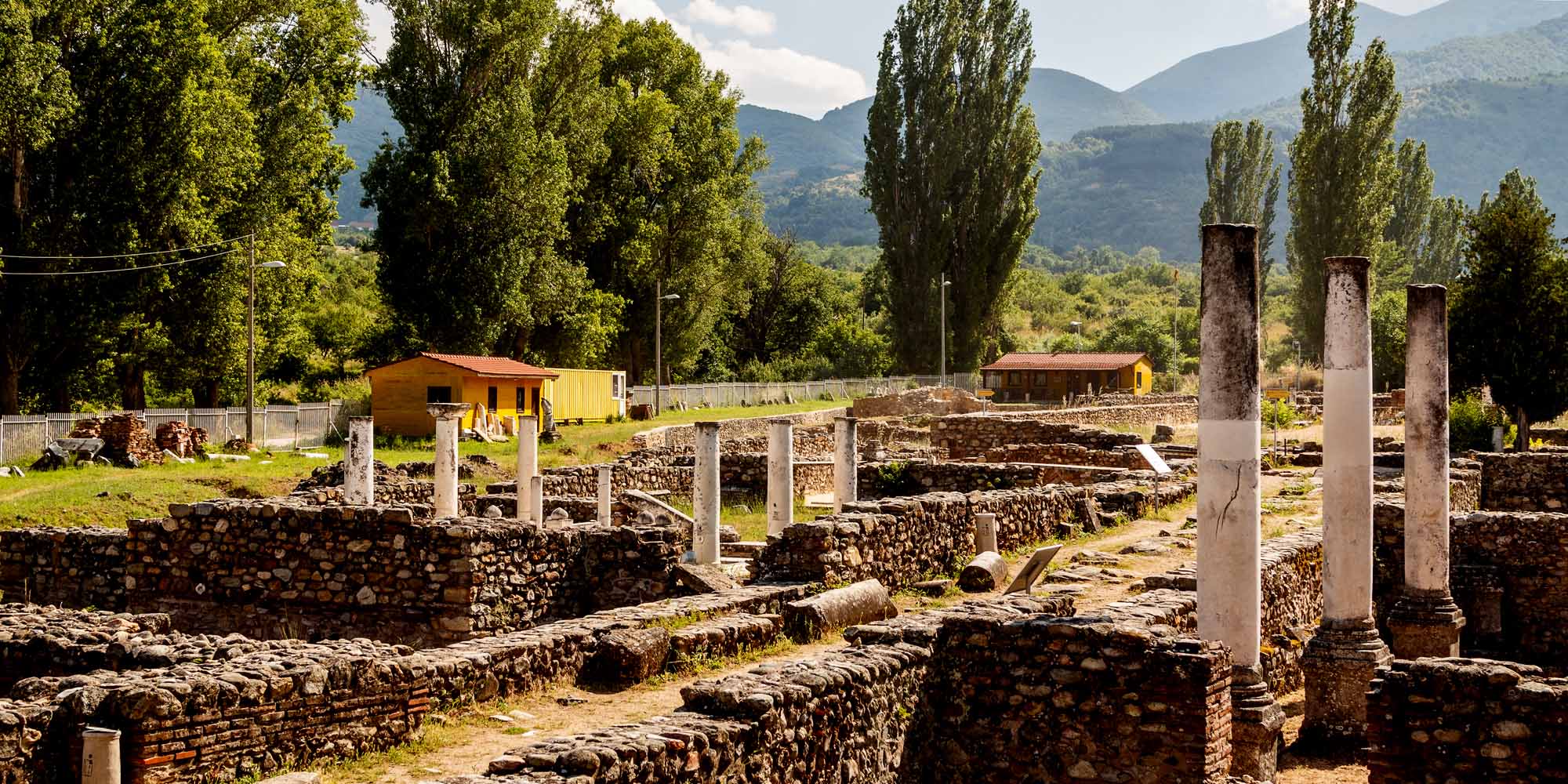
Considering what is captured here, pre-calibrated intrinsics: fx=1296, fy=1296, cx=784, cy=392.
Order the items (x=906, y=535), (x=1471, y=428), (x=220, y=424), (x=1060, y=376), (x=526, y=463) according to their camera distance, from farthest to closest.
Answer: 1. (x=1060, y=376)
2. (x=1471, y=428)
3. (x=220, y=424)
4. (x=526, y=463)
5. (x=906, y=535)

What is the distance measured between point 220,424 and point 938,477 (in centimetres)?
1917

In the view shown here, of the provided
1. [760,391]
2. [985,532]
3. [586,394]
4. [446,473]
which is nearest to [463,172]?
[586,394]

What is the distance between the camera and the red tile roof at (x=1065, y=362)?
6650 centimetres

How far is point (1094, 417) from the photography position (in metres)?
48.9

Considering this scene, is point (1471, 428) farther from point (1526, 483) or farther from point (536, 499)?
point (536, 499)

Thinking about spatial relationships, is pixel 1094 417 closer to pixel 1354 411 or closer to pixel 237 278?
pixel 237 278

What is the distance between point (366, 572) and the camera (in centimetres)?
1288

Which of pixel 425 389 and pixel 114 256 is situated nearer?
pixel 114 256

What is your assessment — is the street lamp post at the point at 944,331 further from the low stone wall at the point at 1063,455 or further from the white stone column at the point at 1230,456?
A: the white stone column at the point at 1230,456

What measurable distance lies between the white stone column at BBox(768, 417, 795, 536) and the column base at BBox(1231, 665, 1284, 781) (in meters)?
9.48

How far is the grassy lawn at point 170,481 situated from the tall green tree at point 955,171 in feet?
105

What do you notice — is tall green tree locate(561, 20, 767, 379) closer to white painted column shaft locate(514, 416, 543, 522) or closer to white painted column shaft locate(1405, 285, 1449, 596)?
white painted column shaft locate(514, 416, 543, 522)

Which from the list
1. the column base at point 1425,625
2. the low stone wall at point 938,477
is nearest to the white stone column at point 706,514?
the low stone wall at point 938,477

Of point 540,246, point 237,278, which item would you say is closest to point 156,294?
point 237,278
